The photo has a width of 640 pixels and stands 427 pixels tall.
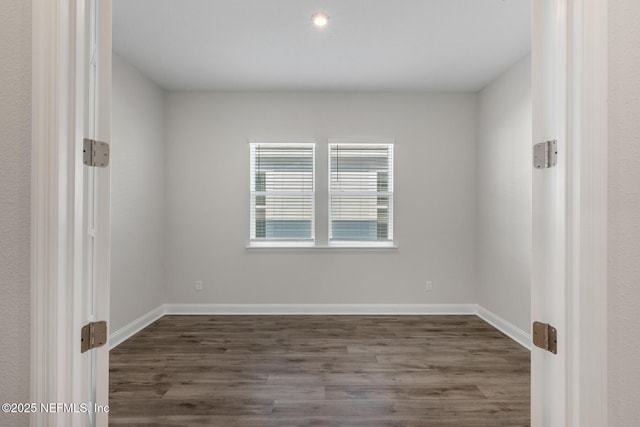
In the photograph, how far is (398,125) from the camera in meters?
4.57

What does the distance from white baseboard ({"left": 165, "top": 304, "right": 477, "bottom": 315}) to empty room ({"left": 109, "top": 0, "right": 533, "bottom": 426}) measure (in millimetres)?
27

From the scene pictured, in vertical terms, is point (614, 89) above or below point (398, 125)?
below

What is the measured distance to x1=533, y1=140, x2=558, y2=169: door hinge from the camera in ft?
3.40

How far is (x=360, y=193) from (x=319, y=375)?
8.19 feet

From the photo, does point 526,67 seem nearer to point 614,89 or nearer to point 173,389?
point 614,89

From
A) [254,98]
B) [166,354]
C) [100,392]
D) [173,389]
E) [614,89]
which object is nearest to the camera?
[614,89]

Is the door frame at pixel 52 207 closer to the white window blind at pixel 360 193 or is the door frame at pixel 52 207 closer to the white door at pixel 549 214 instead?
the white door at pixel 549 214

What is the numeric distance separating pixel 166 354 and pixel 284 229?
2059 mm

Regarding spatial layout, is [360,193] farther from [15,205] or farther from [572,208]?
[15,205]

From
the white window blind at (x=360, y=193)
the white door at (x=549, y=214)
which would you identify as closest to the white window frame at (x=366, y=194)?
the white window blind at (x=360, y=193)

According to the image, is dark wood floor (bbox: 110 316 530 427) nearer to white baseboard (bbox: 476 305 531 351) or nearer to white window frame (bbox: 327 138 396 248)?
white baseboard (bbox: 476 305 531 351)

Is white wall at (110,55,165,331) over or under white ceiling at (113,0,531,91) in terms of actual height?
under

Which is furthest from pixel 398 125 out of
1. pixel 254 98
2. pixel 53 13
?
pixel 53 13

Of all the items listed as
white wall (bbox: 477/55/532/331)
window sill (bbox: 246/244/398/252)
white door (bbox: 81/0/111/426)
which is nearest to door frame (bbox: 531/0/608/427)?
white door (bbox: 81/0/111/426)
